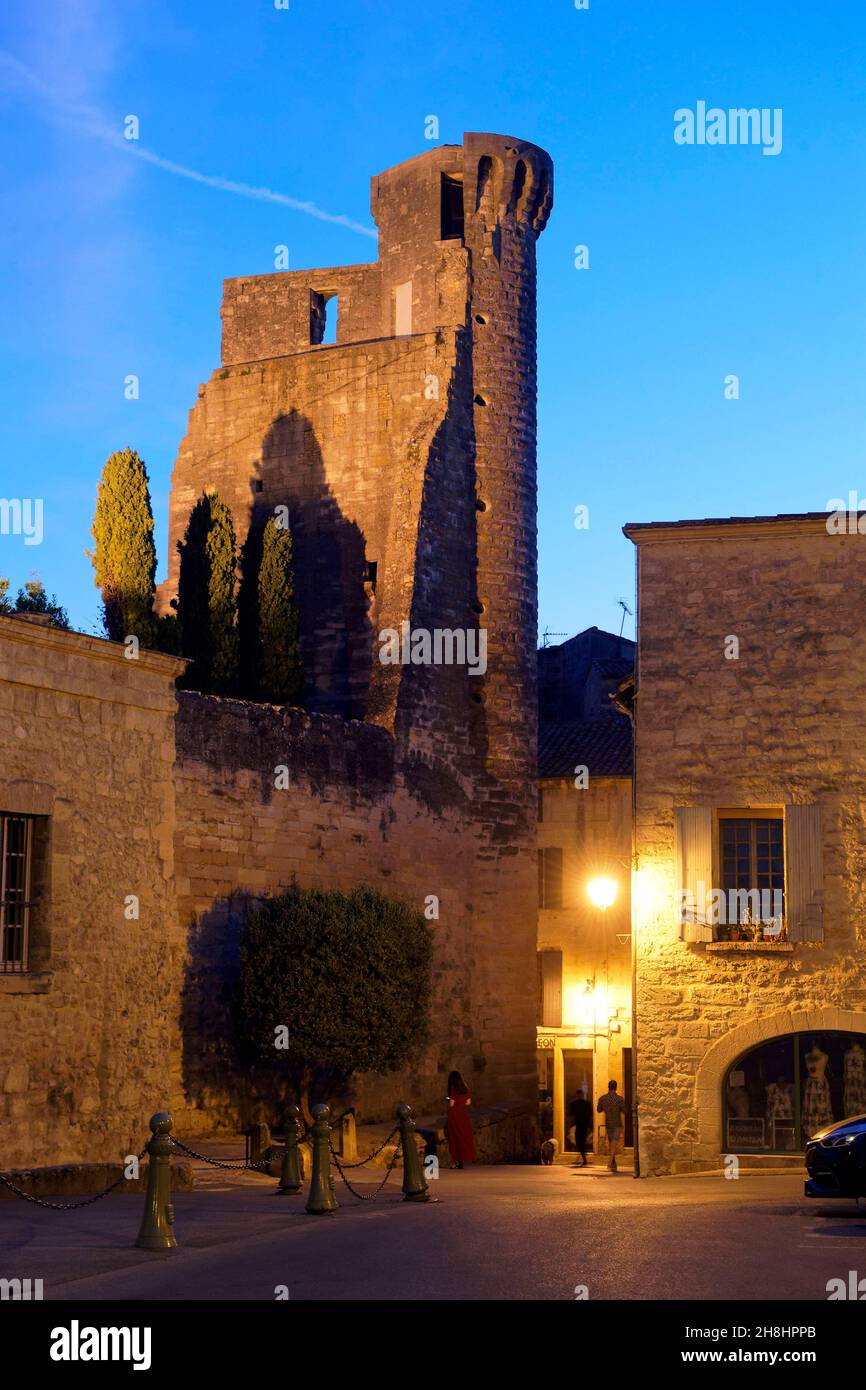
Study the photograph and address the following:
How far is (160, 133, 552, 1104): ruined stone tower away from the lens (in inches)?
1357

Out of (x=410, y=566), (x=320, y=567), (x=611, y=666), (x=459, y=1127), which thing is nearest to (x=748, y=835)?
(x=459, y=1127)

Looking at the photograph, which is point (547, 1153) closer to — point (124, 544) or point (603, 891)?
point (603, 891)

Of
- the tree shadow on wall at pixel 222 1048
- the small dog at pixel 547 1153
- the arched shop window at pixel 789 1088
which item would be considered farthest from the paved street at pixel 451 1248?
the small dog at pixel 547 1153

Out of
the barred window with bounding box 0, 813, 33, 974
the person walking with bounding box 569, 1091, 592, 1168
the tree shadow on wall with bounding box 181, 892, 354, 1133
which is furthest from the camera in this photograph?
the person walking with bounding box 569, 1091, 592, 1168

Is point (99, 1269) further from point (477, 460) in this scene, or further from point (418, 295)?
point (418, 295)

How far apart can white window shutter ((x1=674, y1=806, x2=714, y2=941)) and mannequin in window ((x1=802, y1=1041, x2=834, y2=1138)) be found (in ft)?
6.34

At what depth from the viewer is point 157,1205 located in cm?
1287

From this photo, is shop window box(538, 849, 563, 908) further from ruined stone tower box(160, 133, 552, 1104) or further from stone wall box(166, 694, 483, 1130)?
stone wall box(166, 694, 483, 1130)

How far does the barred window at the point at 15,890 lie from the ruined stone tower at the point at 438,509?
1524 cm

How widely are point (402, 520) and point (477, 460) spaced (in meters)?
2.40

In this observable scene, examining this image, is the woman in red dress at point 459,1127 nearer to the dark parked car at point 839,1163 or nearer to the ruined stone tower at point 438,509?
the ruined stone tower at point 438,509

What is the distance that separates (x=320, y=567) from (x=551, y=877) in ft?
28.3

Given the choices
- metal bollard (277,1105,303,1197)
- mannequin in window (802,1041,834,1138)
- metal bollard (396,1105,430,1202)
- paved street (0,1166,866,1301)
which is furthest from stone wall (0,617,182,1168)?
mannequin in window (802,1041,834,1138)

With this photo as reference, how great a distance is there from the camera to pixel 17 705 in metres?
17.1
